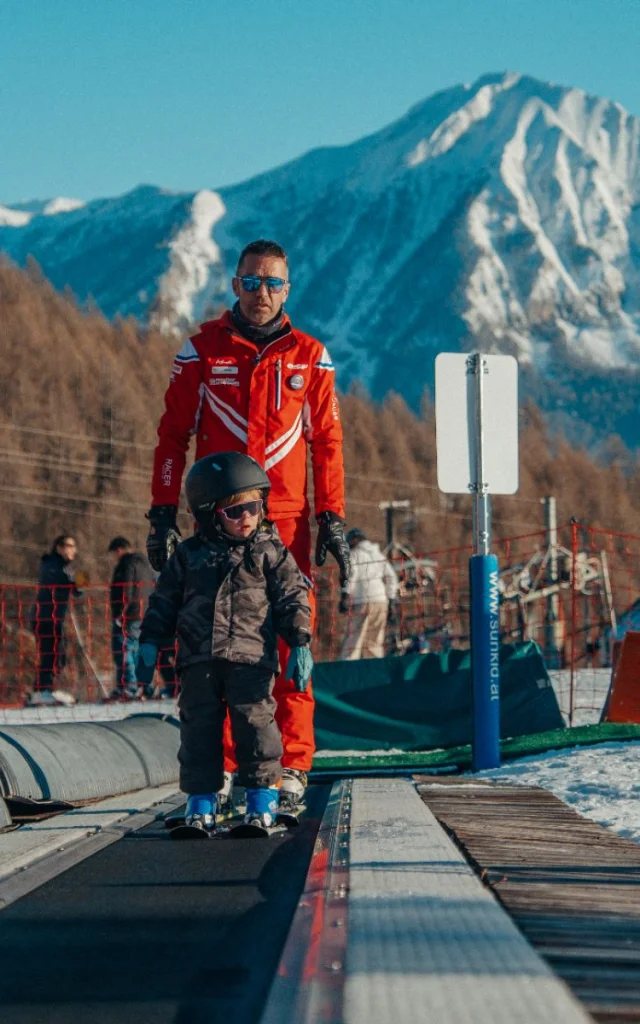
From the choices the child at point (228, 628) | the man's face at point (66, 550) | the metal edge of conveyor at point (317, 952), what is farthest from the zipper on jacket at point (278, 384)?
the man's face at point (66, 550)

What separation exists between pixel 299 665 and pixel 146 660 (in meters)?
0.50

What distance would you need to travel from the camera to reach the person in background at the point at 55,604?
13.3 m

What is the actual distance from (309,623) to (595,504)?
10813 cm

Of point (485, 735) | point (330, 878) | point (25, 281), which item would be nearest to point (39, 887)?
point (330, 878)

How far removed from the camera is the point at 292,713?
16.7 ft

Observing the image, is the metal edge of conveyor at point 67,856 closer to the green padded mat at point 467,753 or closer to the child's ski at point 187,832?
the child's ski at point 187,832

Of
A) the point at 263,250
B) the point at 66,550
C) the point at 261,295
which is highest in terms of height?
the point at 263,250

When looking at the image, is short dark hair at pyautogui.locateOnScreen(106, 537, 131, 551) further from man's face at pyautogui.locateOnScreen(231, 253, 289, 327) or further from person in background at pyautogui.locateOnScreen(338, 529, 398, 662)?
man's face at pyautogui.locateOnScreen(231, 253, 289, 327)

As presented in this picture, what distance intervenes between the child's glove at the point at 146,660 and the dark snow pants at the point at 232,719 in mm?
116

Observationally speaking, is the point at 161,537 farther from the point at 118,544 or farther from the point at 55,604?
the point at 118,544

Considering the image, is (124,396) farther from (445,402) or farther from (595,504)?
(445,402)

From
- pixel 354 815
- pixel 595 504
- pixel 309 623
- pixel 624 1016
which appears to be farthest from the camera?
pixel 595 504

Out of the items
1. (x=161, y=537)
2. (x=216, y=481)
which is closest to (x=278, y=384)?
(x=161, y=537)

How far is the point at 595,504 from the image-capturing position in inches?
4341
